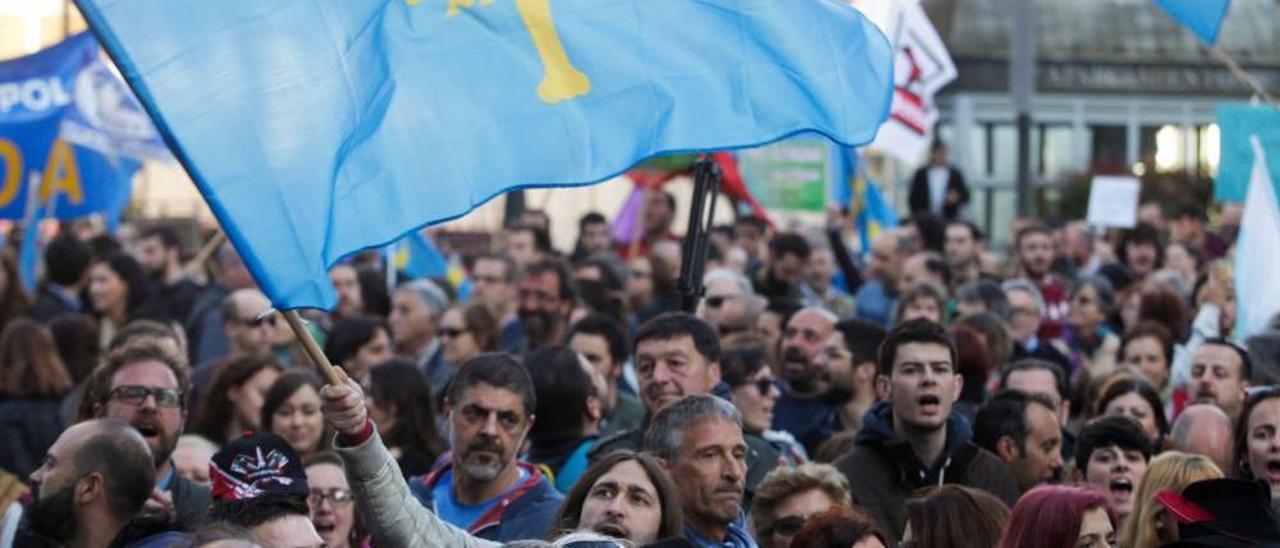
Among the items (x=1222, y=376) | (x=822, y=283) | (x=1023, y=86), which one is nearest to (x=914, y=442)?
(x=1222, y=376)

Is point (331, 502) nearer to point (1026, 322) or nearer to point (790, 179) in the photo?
point (1026, 322)

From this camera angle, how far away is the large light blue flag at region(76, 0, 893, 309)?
20.0 ft

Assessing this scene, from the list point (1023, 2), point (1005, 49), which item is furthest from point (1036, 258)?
point (1005, 49)

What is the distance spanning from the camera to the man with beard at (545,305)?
1343cm

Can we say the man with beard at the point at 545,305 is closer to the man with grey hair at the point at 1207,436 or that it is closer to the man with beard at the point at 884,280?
the man with beard at the point at 884,280

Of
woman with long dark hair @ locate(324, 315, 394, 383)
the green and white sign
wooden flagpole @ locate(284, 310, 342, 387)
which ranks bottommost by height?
woman with long dark hair @ locate(324, 315, 394, 383)

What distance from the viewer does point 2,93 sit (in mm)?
16875

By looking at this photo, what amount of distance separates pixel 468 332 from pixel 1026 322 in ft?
9.70

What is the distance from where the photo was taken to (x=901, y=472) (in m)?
9.23

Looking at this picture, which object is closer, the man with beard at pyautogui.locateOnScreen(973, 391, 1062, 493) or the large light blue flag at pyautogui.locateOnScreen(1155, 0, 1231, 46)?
the man with beard at pyautogui.locateOnScreen(973, 391, 1062, 493)

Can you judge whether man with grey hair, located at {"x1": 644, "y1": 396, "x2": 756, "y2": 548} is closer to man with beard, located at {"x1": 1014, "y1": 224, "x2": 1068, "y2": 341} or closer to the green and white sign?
man with beard, located at {"x1": 1014, "y1": 224, "x2": 1068, "y2": 341}

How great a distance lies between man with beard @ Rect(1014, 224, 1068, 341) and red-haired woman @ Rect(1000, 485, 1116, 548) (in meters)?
7.96

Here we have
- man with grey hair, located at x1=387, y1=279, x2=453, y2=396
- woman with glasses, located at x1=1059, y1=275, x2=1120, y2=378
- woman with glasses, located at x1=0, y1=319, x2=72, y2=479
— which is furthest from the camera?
woman with glasses, located at x1=1059, y1=275, x2=1120, y2=378

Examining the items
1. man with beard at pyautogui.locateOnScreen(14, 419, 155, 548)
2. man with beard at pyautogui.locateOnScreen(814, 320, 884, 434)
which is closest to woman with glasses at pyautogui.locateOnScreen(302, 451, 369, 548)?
man with beard at pyautogui.locateOnScreen(14, 419, 155, 548)
